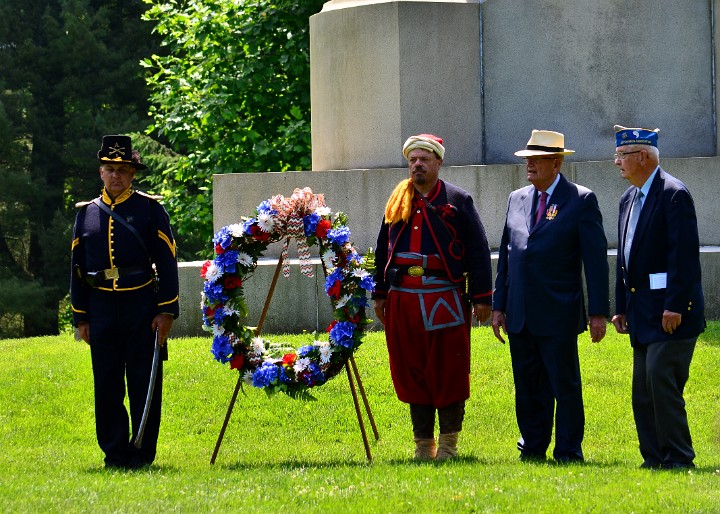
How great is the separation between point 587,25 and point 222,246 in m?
6.64

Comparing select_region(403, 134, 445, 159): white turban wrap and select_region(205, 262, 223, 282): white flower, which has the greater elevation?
select_region(403, 134, 445, 159): white turban wrap

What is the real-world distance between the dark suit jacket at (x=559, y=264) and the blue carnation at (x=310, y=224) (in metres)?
1.35

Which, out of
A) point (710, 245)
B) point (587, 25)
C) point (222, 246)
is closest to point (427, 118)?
point (587, 25)

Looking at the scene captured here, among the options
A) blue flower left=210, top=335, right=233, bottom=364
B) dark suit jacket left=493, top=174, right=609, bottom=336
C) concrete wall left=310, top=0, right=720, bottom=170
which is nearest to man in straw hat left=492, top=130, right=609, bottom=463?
dark suit jacket left=493, top=174, right=609, bottom=336

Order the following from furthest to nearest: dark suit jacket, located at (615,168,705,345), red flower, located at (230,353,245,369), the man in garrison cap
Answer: red flower, located at (230,353,245,369)
the man in garrison cap
dark suit jacket, located at (615,168,705,345)

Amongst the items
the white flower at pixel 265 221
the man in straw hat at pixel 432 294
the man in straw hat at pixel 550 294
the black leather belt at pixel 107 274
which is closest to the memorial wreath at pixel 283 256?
the white flower at pixel 265 221

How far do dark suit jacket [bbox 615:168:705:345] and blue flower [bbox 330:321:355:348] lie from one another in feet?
6.01

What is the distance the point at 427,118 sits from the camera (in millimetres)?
13836

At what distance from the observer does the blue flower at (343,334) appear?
8633mm

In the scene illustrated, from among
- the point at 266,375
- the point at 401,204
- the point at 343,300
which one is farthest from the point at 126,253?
the point at 401,204

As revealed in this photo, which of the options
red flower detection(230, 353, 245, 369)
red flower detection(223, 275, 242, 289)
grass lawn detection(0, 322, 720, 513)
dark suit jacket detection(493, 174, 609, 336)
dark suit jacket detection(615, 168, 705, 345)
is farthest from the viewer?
red flower detection(223, 275, 242, 289)

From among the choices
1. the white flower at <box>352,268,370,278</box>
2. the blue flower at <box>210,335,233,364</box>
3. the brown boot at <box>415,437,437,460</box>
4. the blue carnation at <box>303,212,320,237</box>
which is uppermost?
the blue carnation at <box>303,212,320,237</box>

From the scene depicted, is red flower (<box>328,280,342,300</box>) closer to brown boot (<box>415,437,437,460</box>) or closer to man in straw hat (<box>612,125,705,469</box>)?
brown boot (<box>415,437,437,460</box>)

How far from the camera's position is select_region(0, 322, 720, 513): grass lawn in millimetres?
6887
